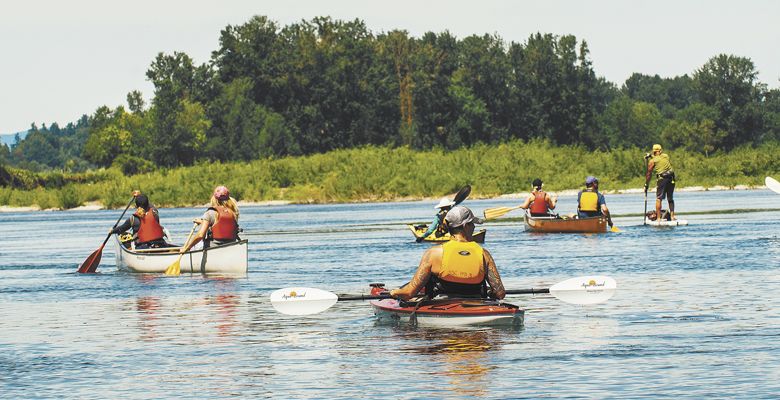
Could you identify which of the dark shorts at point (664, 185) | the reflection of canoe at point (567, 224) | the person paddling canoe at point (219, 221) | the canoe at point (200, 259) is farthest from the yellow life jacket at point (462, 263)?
the dark shorts at point (664, 185)

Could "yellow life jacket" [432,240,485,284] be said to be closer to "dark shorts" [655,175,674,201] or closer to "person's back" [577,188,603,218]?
"person's back" [577,188,603,218]

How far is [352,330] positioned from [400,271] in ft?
37.4

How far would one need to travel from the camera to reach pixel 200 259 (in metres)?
32.4

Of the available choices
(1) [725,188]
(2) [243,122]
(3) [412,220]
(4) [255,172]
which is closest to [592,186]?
(3) [412,220]

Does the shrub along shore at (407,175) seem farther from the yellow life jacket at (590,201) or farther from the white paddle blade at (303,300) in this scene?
the white paddle blade at (303,300)

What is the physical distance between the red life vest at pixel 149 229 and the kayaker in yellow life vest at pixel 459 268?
16102 millimetres

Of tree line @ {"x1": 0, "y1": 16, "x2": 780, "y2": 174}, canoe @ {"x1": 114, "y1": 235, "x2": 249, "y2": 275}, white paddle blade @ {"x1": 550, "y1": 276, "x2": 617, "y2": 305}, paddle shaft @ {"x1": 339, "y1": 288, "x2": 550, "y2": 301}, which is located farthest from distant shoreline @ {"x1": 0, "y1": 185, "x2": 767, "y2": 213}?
paddle shaft @ {"x1": 339, "y1": 288, "x2": 550, "y2": 301}

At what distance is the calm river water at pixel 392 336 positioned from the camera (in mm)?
15680

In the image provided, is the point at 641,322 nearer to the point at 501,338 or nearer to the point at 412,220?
the point at 501,338

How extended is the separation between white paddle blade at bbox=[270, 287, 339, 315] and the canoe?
10.3 metres

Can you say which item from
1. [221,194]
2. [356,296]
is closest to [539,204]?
[221,194]

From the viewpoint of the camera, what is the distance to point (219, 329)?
851 inches

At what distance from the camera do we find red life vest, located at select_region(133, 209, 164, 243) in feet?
111

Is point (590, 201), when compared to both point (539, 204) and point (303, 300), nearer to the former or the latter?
point (539, 204)
